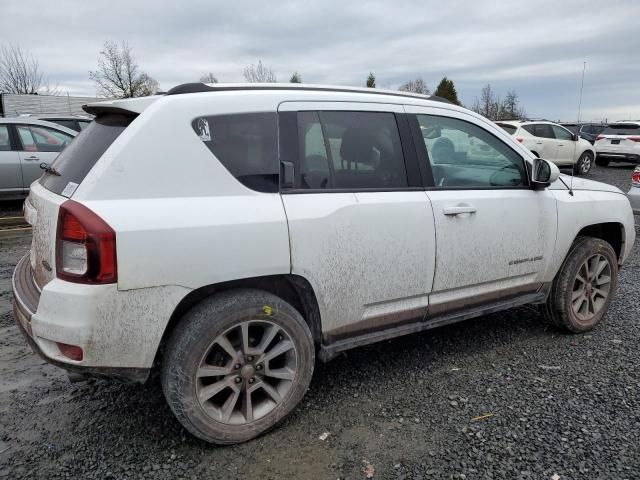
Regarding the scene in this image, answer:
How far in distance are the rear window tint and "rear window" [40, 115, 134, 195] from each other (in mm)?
426

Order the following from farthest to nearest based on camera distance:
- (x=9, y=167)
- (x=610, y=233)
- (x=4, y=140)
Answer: (x=4, y=140) → (x=9, y=167) → (x=610, y=233)

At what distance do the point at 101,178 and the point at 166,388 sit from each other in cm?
103

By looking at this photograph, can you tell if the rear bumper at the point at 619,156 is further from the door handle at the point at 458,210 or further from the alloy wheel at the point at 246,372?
the alloy wheel at the point at 246,372

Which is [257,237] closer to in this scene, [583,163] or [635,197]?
[635,197]

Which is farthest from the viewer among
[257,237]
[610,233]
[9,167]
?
[9,167]

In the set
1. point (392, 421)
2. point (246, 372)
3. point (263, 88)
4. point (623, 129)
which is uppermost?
point (623, 129)

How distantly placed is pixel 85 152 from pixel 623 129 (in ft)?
65.0

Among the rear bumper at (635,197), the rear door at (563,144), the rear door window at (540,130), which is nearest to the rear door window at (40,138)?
the rear bumper at (635,197)

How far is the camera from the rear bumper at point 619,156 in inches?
675

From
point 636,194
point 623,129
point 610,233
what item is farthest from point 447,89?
point 610,233

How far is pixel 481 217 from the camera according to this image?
3.14 meters

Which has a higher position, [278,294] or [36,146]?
[36,146]

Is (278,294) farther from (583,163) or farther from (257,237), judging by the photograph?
(583,163)

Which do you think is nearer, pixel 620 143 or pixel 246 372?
pixel 246 372
